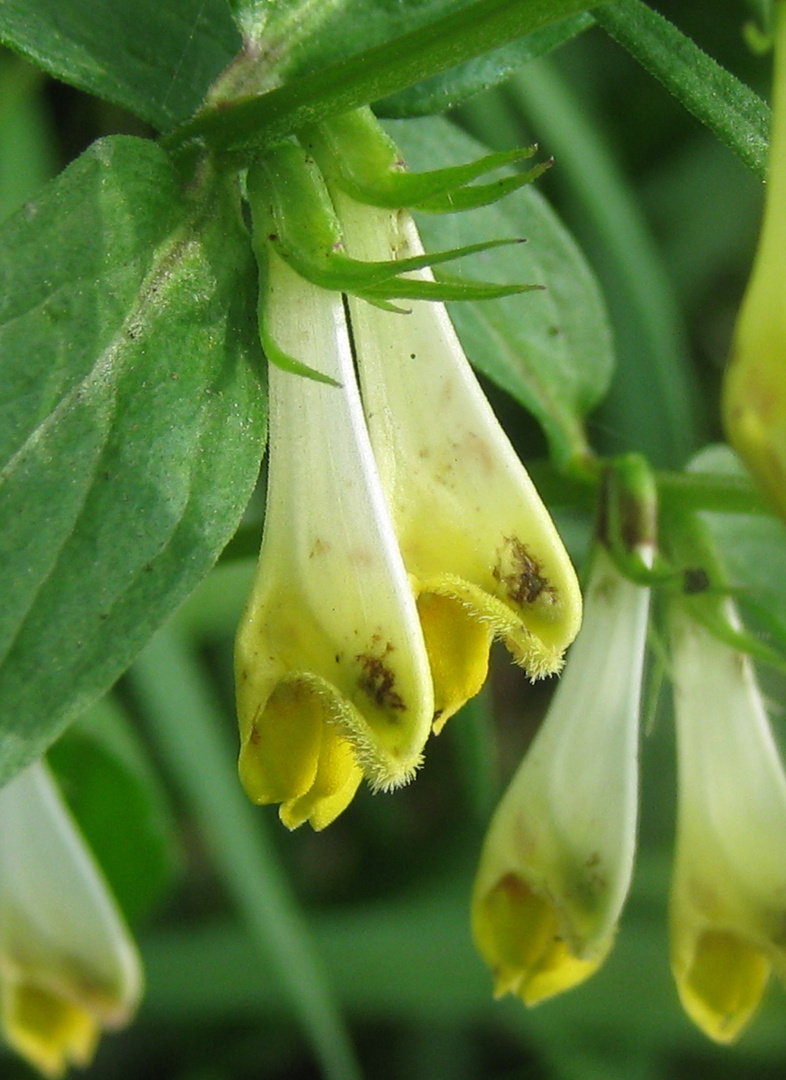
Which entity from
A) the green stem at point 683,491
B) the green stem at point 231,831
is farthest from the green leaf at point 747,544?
the green stem at point 231,831

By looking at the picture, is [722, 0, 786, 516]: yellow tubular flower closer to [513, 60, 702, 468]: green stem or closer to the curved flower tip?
the curved flower tip

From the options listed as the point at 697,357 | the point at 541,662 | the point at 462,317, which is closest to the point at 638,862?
the point at 697,357

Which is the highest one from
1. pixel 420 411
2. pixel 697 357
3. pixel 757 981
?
pixel 697 357

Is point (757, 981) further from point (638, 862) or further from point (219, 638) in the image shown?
point (219, 638)

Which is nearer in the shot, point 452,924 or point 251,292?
point 251,292

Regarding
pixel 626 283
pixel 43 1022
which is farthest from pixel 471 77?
pixel 626 283

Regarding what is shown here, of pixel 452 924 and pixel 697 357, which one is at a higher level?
pixel 697 357
